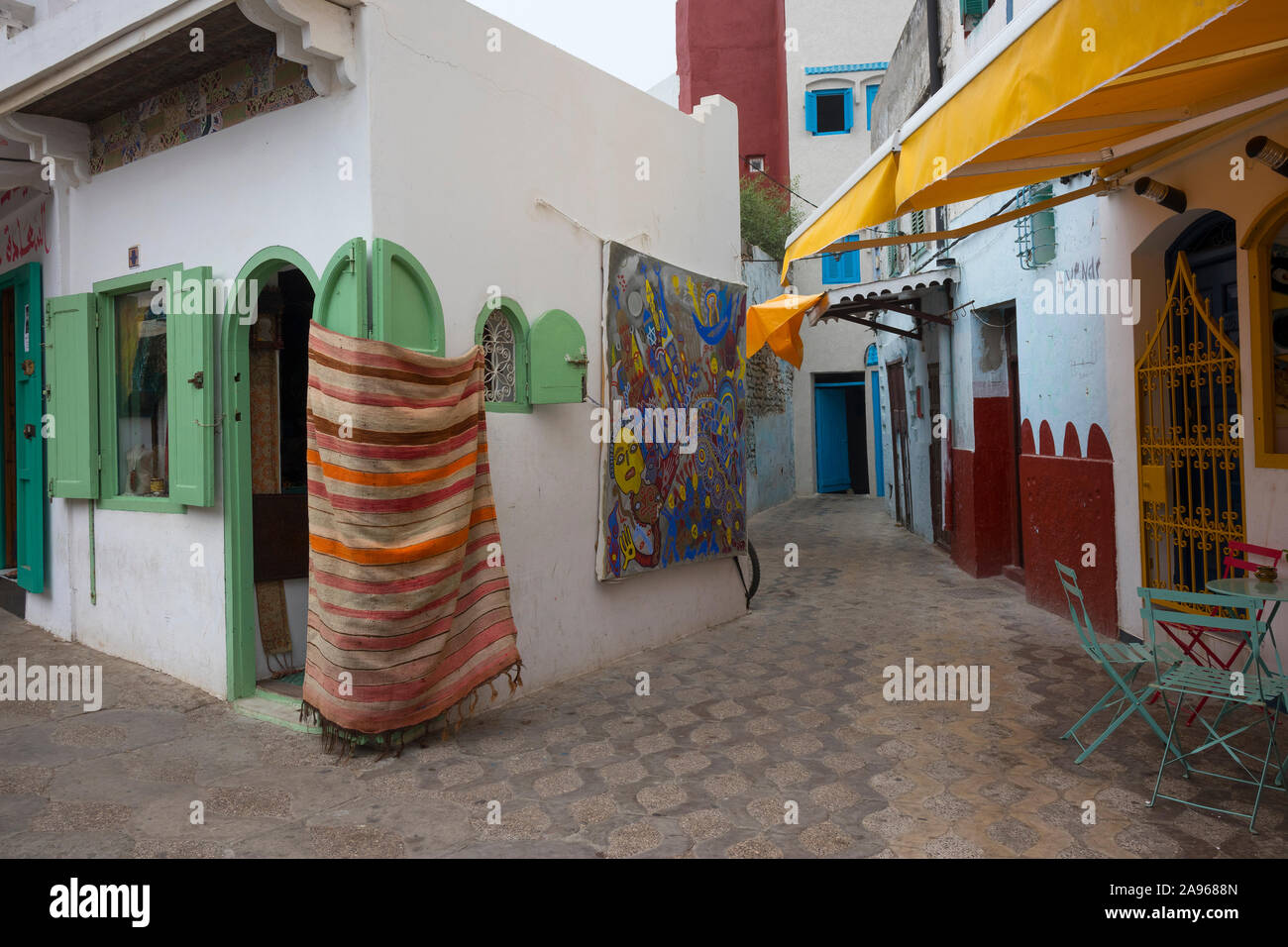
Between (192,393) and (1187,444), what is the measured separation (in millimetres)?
5860

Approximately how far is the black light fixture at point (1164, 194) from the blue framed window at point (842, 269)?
1216cm

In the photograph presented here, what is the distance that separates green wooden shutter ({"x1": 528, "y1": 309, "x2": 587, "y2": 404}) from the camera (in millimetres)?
5512

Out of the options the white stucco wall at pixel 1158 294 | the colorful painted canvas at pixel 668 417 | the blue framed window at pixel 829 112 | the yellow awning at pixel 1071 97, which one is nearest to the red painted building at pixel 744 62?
the blue framed window at pixel 829 112

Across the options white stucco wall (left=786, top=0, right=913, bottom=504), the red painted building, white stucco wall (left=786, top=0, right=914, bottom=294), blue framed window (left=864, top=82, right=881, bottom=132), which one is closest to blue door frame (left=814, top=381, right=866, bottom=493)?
white stucco wall (left=786, top=0, right=913, bottom=504)

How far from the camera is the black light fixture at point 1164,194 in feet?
17.5

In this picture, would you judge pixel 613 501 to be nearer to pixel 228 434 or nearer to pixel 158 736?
pixel 228 434

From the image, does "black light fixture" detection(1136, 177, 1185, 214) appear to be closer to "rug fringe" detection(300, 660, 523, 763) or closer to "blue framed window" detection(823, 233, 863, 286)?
"rug fringe" detection(300, 660, 523, 763)

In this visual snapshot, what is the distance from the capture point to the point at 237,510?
5238 millimetres

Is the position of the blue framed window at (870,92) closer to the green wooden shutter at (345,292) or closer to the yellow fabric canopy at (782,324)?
the yellow fabric canopy at (782,324)

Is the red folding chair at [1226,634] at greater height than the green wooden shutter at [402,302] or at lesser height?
lesser

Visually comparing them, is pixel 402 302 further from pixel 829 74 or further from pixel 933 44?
pixel 829 74

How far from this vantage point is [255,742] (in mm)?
4645

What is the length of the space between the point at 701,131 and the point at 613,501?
11.0 feet

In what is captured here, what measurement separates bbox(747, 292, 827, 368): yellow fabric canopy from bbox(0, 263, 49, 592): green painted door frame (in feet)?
18.3
